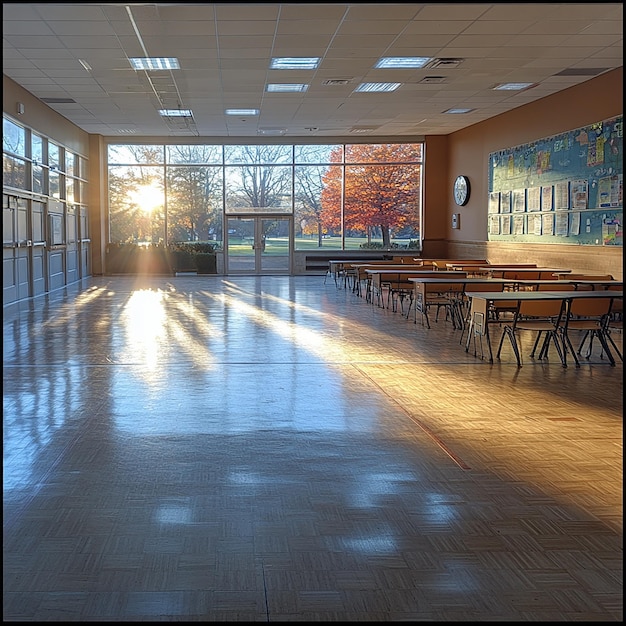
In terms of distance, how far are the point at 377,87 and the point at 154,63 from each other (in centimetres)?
407

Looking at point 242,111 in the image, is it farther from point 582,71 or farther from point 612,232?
point 612,232

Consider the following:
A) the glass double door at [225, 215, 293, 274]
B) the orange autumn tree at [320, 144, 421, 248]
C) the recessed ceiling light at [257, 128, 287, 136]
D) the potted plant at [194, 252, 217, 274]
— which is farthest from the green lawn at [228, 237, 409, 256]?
the recessed ceiling light at [257, 128, 287, 136]

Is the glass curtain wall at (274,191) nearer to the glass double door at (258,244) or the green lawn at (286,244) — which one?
the green lawn at (286,244)

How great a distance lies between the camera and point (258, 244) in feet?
74.0

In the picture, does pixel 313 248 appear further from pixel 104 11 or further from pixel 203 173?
→ pixel 104 11

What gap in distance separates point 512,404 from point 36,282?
1177cm

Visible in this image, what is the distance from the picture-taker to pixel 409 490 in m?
3.94

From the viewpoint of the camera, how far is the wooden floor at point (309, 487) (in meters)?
2.79

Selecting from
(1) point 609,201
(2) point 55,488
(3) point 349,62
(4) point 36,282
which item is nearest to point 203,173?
(4) point 36,282

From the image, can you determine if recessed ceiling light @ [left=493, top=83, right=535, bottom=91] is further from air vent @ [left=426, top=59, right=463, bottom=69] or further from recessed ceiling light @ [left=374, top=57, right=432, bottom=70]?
recessed ceiling light @ [left=374, top=57, right=432, bottom=70]

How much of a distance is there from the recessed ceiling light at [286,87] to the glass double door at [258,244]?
839 centimetres

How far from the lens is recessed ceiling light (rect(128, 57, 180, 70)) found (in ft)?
37.7

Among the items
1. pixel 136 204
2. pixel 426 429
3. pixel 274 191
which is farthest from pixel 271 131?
pixel 426 429

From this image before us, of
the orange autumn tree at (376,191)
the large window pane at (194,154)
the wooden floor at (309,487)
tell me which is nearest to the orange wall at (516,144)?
the orange autumn tree at (376,191)
